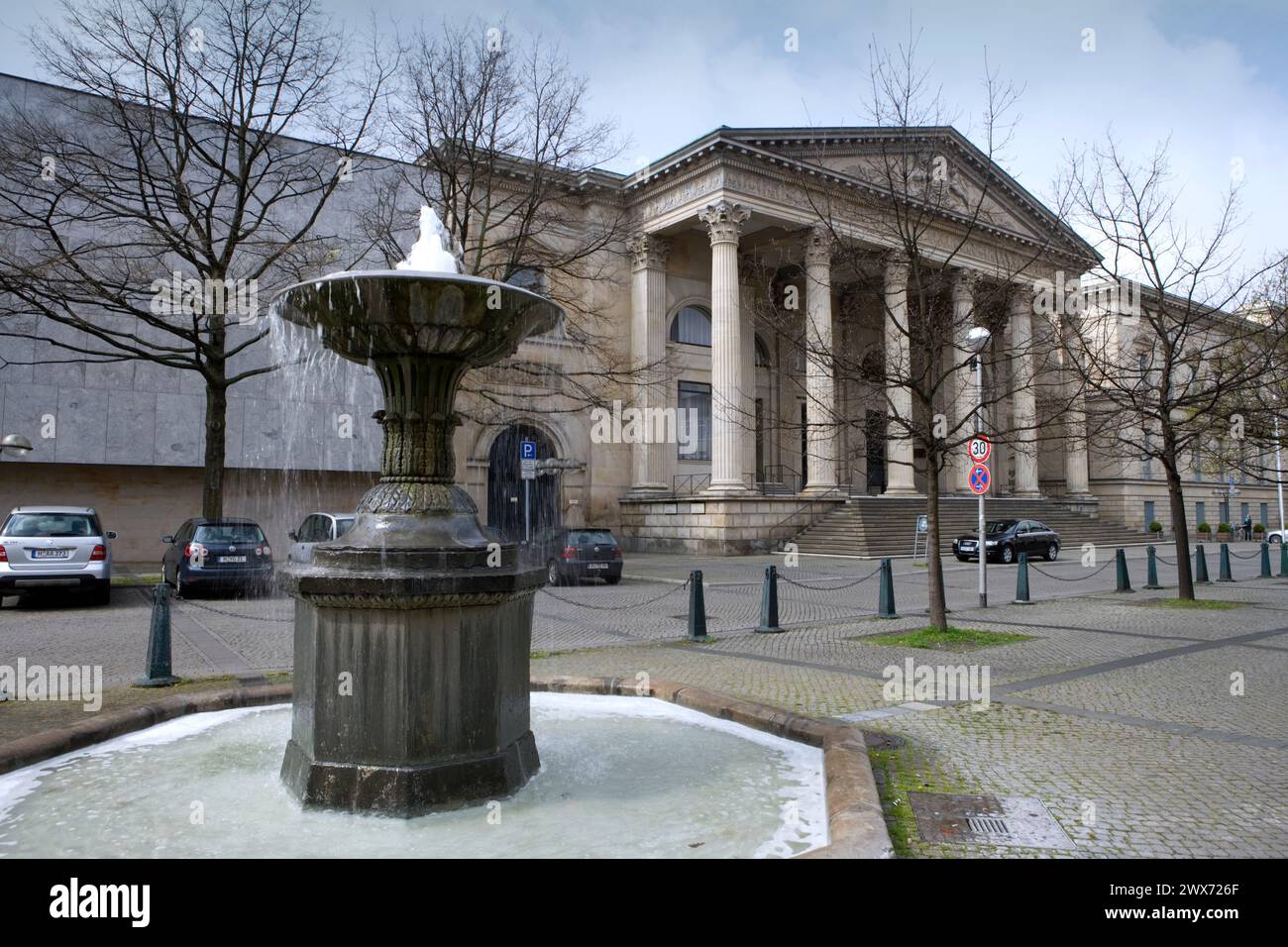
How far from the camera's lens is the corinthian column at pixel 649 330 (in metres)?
→ 35.2

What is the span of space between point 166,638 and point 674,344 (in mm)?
29981

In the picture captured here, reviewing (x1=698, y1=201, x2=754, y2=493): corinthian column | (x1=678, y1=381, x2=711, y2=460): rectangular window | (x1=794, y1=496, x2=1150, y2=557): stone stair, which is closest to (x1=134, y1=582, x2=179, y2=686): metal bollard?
(x1=698, y1=201, x2=754, y2=493): corinthian column

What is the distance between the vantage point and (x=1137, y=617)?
14.7 m

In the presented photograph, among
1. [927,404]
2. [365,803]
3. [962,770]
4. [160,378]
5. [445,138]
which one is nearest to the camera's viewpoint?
[365,803]

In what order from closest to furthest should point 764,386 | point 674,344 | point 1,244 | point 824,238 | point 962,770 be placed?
point 962,770
point 1,244
point 824,238
point 674,344
point 764,386

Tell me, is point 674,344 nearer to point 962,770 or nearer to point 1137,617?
point 1137,617

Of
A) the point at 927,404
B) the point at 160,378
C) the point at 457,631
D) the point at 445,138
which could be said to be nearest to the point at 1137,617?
the point at 927,404

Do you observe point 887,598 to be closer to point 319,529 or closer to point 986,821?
point 986,821

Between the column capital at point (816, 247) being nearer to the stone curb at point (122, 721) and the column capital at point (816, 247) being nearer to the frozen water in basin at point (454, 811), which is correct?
the stone curb at point (122, 721)

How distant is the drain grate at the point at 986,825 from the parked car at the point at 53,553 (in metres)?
15.3

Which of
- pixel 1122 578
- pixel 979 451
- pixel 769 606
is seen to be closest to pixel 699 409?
pixel 1122 578

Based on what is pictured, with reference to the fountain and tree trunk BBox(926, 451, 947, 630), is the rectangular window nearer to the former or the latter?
tree trunk BBox(926, 451, 947, 630)

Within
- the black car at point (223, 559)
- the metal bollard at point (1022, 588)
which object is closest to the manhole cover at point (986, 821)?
the metal bollard at point (1022, 588)

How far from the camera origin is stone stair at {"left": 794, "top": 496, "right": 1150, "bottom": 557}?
3119 centimetres
